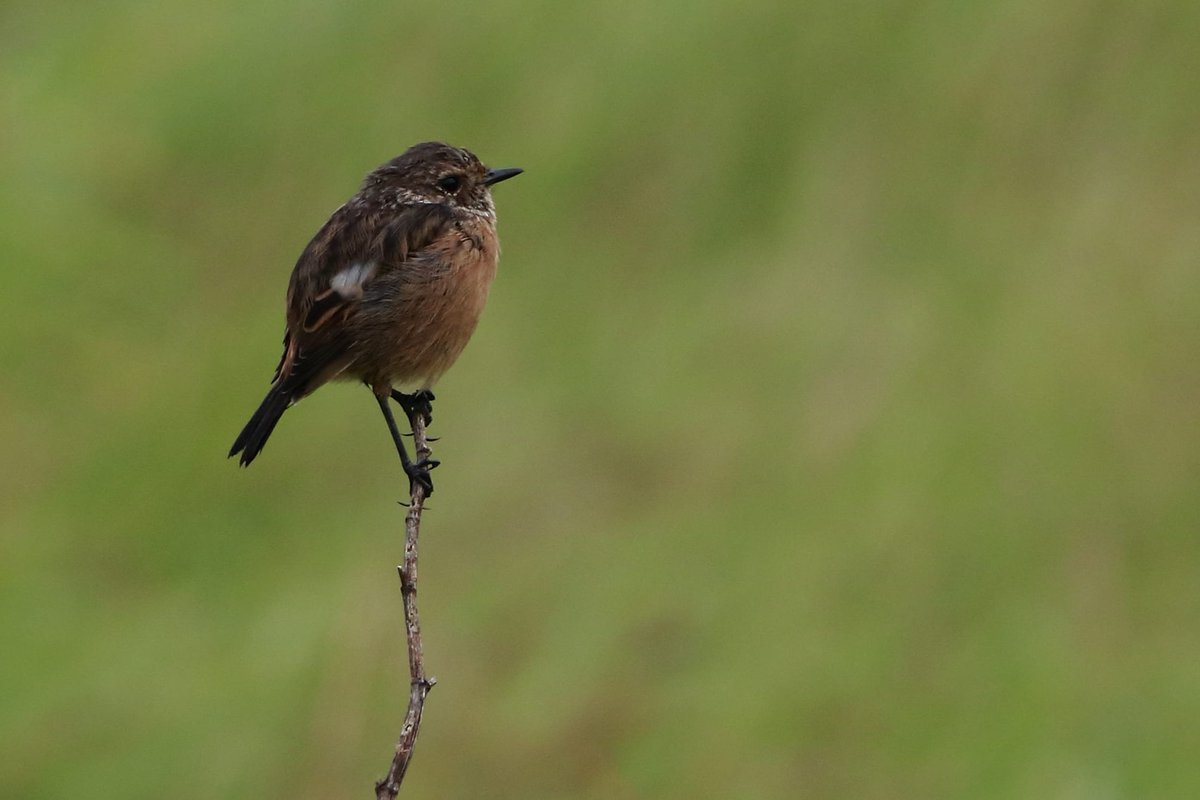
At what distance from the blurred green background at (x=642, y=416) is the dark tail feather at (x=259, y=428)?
30.5ft

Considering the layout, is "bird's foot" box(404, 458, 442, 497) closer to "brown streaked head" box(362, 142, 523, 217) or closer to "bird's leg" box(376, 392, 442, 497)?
"bird's leg" box(376, 392, 442, 497)

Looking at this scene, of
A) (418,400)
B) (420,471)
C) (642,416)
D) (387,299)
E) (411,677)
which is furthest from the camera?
(642,416)

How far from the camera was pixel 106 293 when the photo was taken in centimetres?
2248

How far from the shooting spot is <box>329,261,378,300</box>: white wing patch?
8297 millimetres

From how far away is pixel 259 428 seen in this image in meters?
7.57

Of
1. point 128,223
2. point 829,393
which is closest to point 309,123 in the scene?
point 128,223

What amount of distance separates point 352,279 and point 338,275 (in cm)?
7

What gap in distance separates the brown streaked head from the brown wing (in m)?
0.21

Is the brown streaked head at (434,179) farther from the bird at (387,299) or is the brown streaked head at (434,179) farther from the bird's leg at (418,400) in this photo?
the bird's leg at (418,400)

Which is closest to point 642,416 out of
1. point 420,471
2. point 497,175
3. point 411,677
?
point 497,175

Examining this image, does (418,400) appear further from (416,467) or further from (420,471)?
(416,467)

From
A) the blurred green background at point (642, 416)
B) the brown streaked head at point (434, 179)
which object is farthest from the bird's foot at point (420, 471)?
the blurred green background at point (642, 416)

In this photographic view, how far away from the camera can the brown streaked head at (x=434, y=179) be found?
353 inches

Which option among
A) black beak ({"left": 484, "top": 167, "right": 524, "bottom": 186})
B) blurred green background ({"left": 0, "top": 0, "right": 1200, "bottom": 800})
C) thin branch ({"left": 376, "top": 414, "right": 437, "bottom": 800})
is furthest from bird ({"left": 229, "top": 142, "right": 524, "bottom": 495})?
blurred green background ({"left": 0, "top": 0, "right": 1200, "bottom": 800})
